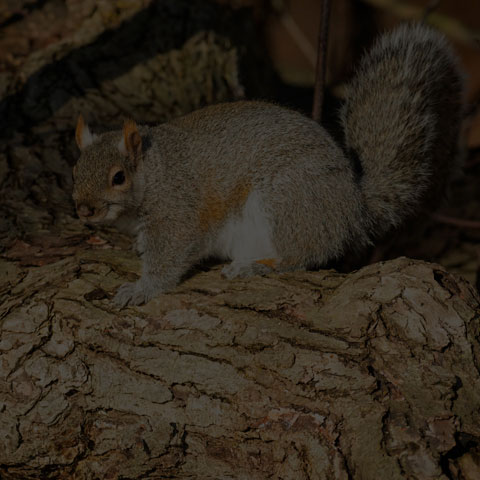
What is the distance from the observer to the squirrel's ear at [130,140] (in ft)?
7.92

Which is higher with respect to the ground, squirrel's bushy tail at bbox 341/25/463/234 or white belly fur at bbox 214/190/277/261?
squirrel's bushy tail at bbox 341/25/463/234

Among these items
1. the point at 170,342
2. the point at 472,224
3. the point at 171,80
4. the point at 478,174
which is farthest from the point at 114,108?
the point at 478,174

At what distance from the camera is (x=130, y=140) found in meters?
2.45

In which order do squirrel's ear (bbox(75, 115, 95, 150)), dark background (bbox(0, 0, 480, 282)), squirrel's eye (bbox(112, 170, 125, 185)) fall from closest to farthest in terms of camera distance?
squirrel's eye (bbox(112, 170, 125, 185))
squirrel's ear (bbox(75, 115, 95, 150))
dark background (bbox(0, 0, 480, 282))

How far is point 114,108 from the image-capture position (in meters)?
3.50

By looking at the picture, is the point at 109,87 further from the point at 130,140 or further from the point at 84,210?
the point at 84,210

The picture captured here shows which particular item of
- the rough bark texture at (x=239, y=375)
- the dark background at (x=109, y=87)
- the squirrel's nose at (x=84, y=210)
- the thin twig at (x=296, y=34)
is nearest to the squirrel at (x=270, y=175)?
the squirrel's nose at (x=84, y=210)

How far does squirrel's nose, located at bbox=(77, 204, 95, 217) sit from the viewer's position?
2318 mm

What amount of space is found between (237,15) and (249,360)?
3.03m

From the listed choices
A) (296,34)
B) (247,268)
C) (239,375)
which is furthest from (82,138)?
(296,34)

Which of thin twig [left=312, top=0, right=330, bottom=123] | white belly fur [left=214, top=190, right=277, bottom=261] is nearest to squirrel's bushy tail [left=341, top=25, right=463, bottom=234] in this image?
thin twig [left=312, top=0, right=330, bottom=123]

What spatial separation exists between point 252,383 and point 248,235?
898mm

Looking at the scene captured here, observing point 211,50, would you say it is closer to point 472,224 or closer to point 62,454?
point 472,224

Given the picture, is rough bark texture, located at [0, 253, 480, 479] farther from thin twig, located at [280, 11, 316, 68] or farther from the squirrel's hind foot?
thin twig, located at [280, 11, 316, 68]
